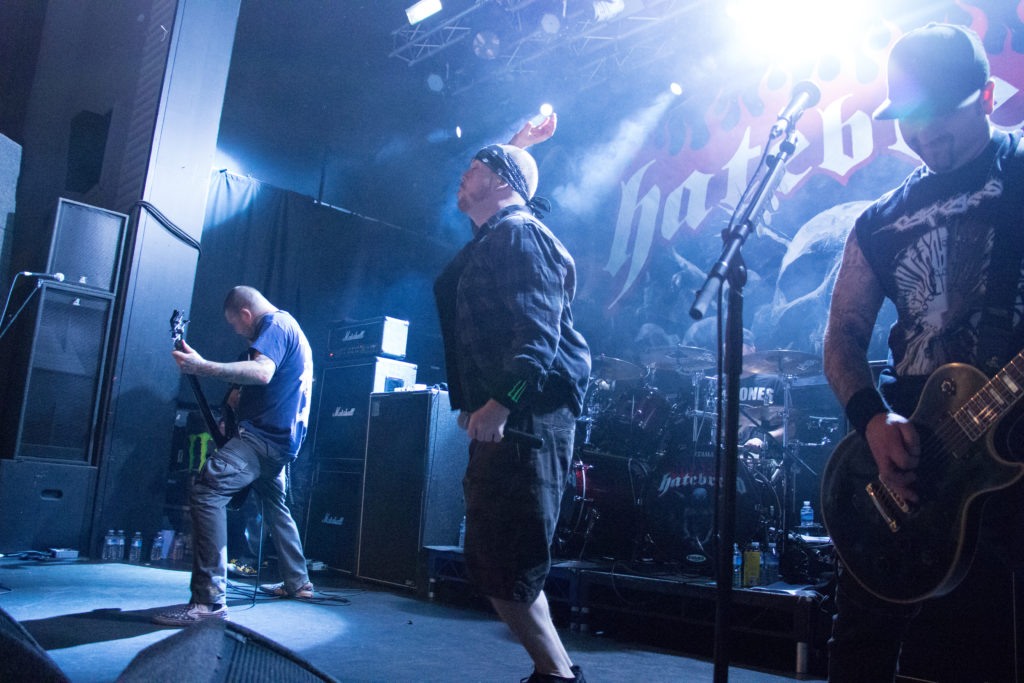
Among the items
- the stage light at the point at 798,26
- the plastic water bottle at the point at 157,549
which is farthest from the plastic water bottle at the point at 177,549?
the stage light at the point at 798,26

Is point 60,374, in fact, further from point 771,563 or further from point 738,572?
point 771,563

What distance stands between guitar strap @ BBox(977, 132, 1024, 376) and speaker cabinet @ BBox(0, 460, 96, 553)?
6.22 m

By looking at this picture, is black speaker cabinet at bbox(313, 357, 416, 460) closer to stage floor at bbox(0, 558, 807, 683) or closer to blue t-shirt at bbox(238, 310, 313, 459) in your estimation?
stage floor at bbox(0, 558, 807, 683)

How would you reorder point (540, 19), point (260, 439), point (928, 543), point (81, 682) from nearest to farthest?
point (928, 543) < point (81, 682) < point (260, 439) < point (540, 19)

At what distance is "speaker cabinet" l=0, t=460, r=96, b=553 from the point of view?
17.9ft

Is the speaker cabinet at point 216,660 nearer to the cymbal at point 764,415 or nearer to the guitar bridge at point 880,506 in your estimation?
the guitar bridge at point 880,506

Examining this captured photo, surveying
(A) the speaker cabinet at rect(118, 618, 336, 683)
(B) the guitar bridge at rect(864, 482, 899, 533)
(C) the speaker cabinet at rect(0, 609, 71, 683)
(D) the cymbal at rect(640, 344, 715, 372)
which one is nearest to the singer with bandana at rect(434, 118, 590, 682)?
(A) the speaker cabinet at rect(118, 618, 336, 683)

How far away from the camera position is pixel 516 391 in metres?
1.96

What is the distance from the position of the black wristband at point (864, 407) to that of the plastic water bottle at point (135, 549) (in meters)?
5.97

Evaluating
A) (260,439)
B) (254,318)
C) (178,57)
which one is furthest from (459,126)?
(260,439)

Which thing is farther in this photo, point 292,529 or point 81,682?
point 292,529

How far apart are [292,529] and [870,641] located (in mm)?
3786

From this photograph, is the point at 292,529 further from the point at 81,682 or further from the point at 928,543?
the point at 928,543

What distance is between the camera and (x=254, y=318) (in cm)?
452
